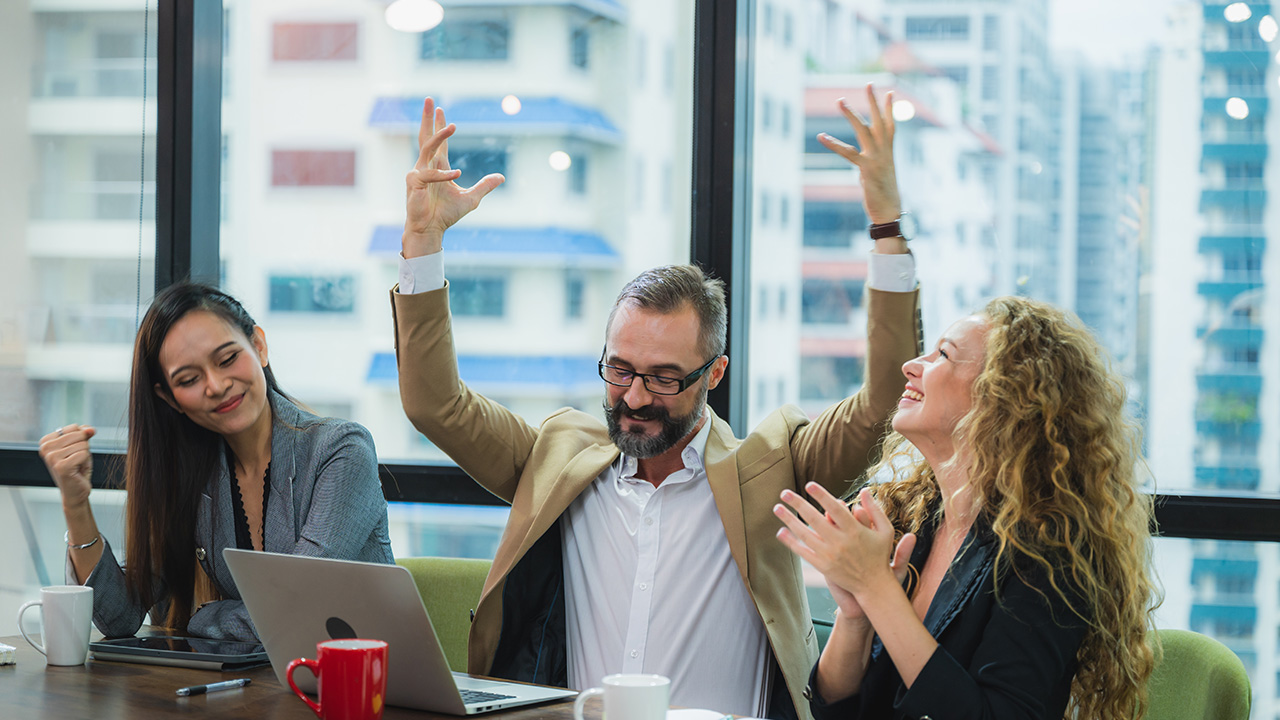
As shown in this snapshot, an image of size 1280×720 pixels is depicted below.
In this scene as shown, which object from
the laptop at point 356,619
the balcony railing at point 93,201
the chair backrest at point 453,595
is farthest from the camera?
the balcony railing at point 93,201

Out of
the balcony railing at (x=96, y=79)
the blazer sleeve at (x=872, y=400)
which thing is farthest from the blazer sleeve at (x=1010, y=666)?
the balcony railing at (x=96, y=79)

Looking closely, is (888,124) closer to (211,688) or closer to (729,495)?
(729,495)

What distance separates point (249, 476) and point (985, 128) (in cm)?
186

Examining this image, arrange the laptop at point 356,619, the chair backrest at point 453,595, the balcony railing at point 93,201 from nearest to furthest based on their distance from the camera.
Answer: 1. the laptop at point 356,619
2. the chair backrest at point 453,595
3. the balcony railing at point 93,201

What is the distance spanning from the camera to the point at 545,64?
9.50 ft

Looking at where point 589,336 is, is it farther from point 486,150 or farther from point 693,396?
point 693,396

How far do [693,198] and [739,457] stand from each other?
2.87ft

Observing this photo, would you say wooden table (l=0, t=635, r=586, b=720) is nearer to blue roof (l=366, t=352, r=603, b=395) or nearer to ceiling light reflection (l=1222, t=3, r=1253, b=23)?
blue roof (l=366, t=352, r=603, b=395)

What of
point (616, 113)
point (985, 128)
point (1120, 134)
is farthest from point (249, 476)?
point (1120, 134)

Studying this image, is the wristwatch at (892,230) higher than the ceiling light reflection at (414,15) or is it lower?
lower

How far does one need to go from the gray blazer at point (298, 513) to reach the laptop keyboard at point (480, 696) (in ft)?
1.73

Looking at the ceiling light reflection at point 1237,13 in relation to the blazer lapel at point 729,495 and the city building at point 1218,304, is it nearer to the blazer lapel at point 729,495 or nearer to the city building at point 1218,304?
the city building at point 1218,304

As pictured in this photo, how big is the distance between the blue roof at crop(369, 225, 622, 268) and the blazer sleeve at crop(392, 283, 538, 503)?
2.67 feet

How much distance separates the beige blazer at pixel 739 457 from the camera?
1.97 meters
